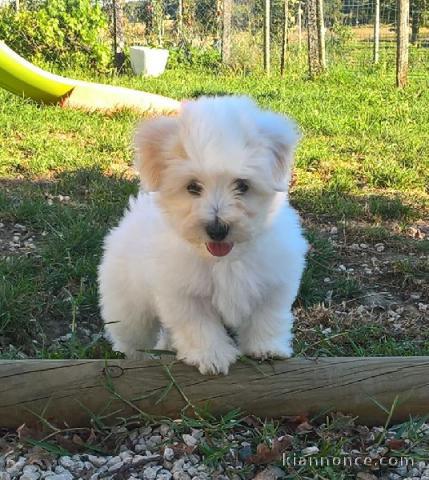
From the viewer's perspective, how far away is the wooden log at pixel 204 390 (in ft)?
8.27

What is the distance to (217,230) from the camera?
233 cm

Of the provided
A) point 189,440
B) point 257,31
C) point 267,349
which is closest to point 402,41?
point 257,31

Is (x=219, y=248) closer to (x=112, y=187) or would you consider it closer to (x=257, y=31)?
(x=112, y=187)

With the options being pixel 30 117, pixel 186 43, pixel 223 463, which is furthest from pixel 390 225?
pixel 186 43

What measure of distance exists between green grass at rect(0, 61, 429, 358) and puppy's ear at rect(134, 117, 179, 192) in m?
0.83

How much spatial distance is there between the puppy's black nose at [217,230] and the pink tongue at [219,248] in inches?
2.5

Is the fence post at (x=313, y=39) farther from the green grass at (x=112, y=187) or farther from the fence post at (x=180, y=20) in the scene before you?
the fence post at (x=180, y=20)

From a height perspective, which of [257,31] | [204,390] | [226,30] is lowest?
[204,390]

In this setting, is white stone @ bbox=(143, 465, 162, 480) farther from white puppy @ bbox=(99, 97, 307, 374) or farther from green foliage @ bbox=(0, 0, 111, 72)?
green foliage @ bbox=(0, 0, 111, 72)

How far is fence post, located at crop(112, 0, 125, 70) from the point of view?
1227 cm

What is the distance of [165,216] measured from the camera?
255 cm

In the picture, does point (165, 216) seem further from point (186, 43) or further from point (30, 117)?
point (186, 43)

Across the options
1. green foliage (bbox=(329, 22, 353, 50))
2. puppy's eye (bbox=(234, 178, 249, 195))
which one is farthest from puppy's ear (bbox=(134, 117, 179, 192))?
green foliage (bbox=(329, 22, 353, 50))

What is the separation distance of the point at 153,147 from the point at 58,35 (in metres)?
9.60
